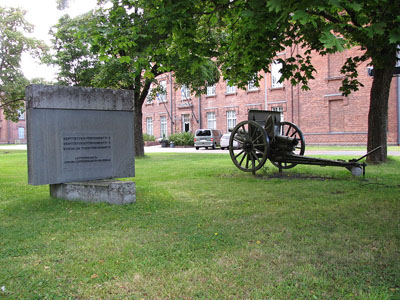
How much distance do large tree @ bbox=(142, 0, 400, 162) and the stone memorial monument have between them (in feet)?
5.60

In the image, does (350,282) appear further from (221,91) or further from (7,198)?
(221,91)

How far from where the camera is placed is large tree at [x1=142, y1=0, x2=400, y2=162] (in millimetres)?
3668

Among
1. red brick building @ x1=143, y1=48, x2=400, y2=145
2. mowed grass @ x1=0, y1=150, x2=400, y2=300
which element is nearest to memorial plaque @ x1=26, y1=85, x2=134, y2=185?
mowed grass @ x1=0, y1=150, x2=400, y2=300

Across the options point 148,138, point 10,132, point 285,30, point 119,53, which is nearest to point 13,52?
point 148,138

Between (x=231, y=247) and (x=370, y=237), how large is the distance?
5.08ft

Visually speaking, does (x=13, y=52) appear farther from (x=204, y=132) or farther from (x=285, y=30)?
(x=285, y=30)

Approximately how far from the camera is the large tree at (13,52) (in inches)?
1145

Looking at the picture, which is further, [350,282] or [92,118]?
[92,118]

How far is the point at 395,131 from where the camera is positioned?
81.4 ft

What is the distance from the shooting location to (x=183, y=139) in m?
36.1

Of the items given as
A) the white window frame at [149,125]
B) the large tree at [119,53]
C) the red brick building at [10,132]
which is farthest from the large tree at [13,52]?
the red brick building at [10,132]

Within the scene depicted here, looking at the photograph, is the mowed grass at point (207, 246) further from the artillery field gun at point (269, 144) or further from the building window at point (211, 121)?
the building window at point (211, 121)

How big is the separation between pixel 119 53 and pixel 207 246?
31.9ft

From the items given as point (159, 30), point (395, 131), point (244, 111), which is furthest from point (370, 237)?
point (244, 111)
